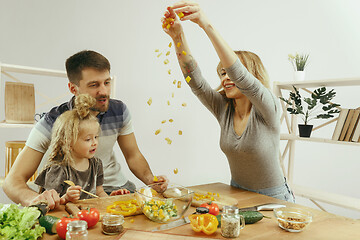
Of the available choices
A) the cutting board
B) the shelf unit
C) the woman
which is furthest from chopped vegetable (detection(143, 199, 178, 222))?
the shelf unit

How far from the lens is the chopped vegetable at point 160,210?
1.21m

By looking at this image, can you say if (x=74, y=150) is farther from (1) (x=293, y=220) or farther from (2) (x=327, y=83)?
(2) (x=327, y=83)

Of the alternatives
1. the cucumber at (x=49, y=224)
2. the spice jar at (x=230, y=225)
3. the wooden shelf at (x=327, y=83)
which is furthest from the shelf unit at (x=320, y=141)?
the cucumber at (x=49, y=224)

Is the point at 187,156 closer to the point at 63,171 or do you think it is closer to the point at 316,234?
the point at 63,171

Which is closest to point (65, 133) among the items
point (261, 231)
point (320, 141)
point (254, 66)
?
point (261, 231)

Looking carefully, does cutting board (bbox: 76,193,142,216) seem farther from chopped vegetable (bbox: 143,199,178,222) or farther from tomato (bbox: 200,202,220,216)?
tomato (bbox: 200,202,220,216)

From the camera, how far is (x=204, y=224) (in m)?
1.13

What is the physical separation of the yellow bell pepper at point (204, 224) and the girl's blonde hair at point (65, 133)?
2.64 ft

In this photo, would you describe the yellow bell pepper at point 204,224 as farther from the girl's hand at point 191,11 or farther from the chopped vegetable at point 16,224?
the girl's hand at point 191,11

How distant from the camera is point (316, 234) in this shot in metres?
1.16

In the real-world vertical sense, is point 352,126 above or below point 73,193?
above

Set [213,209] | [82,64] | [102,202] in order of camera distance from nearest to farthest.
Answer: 1. [213,209]
2. [102,202]
3. [82,64]

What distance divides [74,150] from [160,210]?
0.67m

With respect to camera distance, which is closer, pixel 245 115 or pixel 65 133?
pixel 65 133
